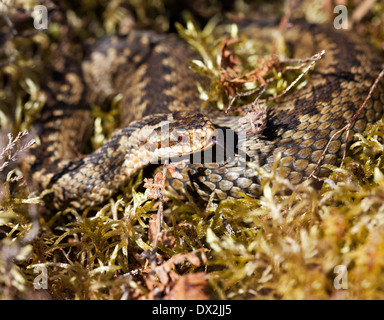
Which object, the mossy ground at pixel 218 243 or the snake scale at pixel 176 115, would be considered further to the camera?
the snake scale at pixel 176 115

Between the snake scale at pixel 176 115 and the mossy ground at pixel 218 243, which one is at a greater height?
the snake scale at pixel 176 115

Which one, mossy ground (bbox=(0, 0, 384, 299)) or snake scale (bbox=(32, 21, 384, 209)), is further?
snake scale (bbox=(32, 21, 384, 209))

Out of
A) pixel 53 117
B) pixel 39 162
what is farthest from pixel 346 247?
pixel 53 117

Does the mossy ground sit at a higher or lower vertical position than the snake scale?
lower
